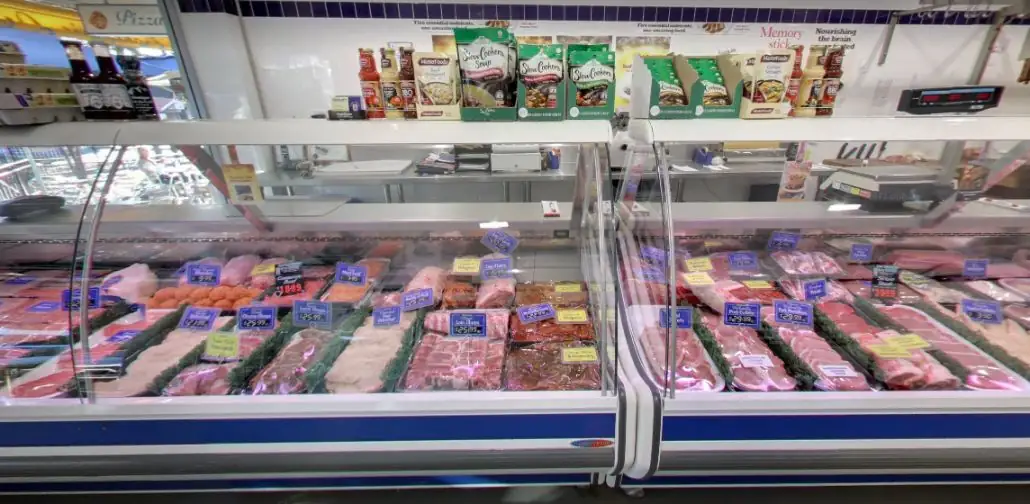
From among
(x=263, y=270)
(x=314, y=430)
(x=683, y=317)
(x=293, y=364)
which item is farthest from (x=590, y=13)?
(x=314, y=430)

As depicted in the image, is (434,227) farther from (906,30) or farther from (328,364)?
(906,30)

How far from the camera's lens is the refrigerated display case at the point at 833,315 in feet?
5.15

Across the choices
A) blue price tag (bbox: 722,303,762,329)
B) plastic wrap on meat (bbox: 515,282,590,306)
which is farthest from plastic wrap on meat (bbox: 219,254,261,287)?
blue price tag (bbox: 722,303,762,329)

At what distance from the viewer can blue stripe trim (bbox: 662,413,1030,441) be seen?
5.12 ft

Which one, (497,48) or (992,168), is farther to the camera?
(992,168)

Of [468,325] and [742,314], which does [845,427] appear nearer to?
[742,314]

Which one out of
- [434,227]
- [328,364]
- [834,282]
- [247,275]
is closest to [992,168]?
[834,282]

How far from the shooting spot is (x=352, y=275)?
2.37 m

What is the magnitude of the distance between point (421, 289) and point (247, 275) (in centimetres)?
109

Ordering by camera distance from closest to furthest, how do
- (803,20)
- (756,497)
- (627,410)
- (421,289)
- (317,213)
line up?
(627,410), (756,497), (421,289), (317,213), (803,20)

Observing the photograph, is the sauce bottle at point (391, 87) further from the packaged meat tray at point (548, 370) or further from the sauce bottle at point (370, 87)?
the packaged meat tray at point (548, 370)

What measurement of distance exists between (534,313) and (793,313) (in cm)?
123

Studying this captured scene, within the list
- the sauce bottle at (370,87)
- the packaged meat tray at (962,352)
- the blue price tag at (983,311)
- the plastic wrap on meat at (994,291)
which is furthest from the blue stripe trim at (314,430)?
the plastic wrap on meat at (994,291)

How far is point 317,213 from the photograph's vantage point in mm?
2672
